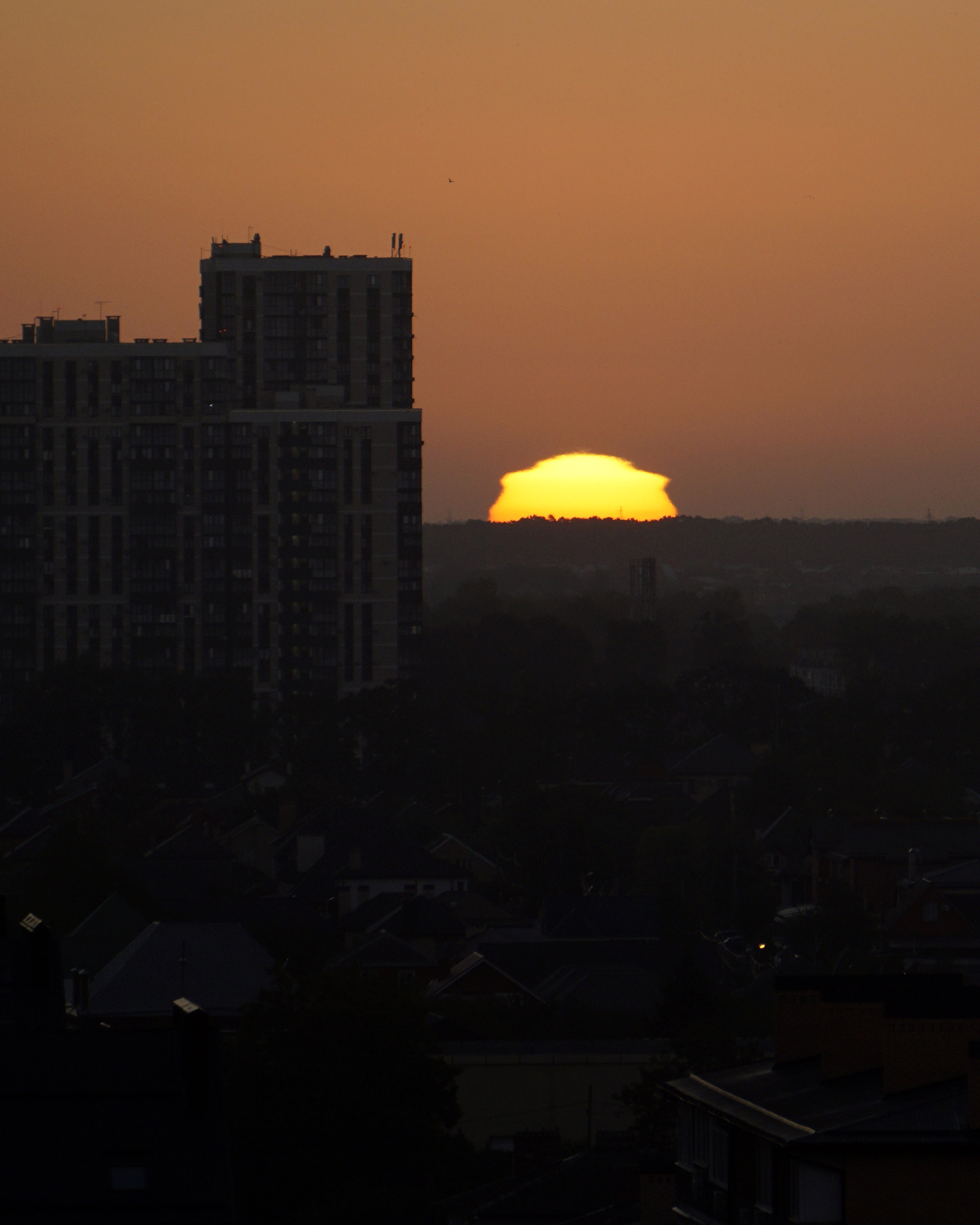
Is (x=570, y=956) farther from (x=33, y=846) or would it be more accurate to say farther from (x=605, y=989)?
(x=33, y=846)

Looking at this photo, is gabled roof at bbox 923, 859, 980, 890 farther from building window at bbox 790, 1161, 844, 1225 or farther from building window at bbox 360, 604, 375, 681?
building window at bbox 360, 604, 375, 681

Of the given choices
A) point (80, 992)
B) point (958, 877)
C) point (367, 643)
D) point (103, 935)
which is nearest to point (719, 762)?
point (367, 643)

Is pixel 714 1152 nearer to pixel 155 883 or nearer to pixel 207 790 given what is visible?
pixel 155 883

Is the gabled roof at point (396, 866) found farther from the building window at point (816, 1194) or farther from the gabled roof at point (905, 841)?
the building window at point (816, 1194)

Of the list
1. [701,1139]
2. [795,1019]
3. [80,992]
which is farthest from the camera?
[80,992]

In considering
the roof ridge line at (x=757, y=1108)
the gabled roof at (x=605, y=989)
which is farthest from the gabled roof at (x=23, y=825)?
the roof ridge line at (x=757, y=1108)
